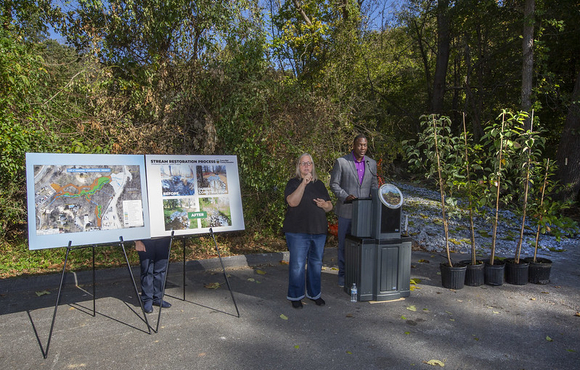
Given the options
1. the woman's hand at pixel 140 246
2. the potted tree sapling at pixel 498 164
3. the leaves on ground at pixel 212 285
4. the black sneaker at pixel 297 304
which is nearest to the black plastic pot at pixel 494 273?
the potted tree sapling at pixel 498 164

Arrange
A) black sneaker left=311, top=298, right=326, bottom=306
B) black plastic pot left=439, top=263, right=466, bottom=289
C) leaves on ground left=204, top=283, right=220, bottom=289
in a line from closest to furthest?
black sneaker left=311, top=298, right=326, bottom=306
black plastic pot left=439, top=263, right=466, bottom=289
leaves on ground left=204, top=283, right=220, bottom=289

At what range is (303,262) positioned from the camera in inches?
188

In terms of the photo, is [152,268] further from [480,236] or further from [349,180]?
[480,236]

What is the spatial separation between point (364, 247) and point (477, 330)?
1.50 metres

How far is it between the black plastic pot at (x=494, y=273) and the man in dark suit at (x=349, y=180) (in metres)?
1.97

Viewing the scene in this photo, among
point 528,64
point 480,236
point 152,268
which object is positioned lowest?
point 480,236

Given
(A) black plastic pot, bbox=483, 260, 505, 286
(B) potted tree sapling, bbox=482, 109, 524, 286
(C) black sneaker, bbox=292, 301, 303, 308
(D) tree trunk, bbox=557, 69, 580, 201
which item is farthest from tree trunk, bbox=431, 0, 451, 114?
(C) black sneaker, bbox=292, 301, 303, 308

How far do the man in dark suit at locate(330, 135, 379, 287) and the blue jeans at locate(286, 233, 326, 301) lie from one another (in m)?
0.86

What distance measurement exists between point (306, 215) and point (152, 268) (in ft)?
6.17

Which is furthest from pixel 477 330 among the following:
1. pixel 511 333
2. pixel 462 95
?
pixel 462 95

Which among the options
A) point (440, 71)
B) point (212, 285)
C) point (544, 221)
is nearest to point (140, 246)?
point (212, 285)

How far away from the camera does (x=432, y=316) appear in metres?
4.56

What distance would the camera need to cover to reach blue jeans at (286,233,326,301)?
15.5 ft

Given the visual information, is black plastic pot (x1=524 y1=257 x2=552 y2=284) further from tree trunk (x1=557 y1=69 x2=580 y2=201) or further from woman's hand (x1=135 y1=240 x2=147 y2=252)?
tree trunk (x1=557 y1=69 x2=580 y2=201)
